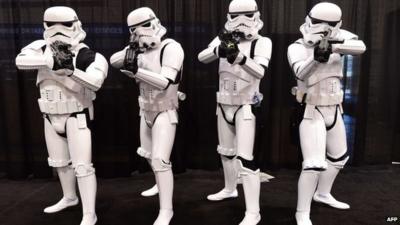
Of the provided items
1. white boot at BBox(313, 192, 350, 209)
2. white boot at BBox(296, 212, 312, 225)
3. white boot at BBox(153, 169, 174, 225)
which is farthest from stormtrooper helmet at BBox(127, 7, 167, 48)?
white boot at BBox(313, 192, 350, 209)

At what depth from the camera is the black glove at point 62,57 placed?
7.20ft

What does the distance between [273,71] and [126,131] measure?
4.83ft

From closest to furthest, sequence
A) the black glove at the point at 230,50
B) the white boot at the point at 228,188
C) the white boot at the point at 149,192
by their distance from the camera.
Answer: the black glove at the point at 230,50 → the white boot at the point at 228,188 → the white boot at the point at 149,192

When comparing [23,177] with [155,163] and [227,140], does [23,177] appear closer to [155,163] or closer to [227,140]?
[155,163]

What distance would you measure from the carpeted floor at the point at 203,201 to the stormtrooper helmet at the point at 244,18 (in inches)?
50.7

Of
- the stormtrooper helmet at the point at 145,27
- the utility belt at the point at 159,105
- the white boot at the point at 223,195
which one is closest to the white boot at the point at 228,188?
the white boot at the point at 223,195

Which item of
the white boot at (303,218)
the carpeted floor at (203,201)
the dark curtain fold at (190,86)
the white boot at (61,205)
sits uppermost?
the dark curtain fold at (190,86)

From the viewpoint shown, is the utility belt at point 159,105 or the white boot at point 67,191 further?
the white boot at point 67,191

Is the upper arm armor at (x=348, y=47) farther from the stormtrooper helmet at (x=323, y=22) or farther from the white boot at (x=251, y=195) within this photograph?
the white boot at (x=251, y=195)

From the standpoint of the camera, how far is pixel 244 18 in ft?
8.20

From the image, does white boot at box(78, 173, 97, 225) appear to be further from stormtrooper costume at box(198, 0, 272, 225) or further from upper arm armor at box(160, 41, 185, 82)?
stormtrooper costume at box(198, 0, 272, 225)

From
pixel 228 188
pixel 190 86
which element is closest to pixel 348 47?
pixel 228 188

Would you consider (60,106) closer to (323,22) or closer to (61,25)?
(61,25)

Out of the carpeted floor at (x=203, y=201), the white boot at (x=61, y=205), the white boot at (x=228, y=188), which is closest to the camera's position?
the carpeted floor at (x=203, y=201)
